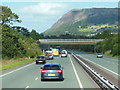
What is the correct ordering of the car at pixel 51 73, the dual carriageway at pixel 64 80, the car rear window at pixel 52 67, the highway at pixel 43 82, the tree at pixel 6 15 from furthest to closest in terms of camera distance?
1. the tree at pixel 6 15
2. the car rear window at pixel 52 67
3. the car at pixel 51 73
4. the highway at pixel 43 82
5. the dual carriageway at pixel 64 80

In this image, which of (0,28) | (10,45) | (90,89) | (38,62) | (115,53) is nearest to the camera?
(90,89)

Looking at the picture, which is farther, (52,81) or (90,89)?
(52,81)

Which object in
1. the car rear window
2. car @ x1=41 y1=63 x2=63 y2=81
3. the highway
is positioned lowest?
the highway

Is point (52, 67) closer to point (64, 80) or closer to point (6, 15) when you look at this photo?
point (64, 80)

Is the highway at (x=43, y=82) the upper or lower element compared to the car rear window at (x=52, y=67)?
lower

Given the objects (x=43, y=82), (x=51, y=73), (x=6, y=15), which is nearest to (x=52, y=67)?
(x=51, y=73)

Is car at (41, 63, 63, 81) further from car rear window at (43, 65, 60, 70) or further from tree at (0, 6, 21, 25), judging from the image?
tree at (0, 6, 21, 25)

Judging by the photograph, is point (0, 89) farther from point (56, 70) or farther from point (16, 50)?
point (16, 50)

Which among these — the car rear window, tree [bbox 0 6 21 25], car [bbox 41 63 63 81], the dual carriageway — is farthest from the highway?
tree [bbox 0 6 21 25]

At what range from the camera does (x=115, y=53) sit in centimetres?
9625

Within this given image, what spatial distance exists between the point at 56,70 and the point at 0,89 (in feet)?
18.5

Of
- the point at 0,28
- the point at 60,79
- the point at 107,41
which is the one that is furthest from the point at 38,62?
the point at 107,41

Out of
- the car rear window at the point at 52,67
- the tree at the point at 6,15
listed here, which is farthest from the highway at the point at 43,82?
the tree at the point at 6,15

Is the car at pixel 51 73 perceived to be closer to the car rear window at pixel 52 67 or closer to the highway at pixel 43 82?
the car rear window at pixel 52 67
